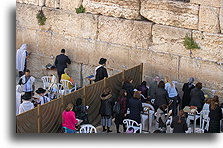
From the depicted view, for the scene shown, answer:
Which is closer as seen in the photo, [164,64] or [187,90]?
[187,90]

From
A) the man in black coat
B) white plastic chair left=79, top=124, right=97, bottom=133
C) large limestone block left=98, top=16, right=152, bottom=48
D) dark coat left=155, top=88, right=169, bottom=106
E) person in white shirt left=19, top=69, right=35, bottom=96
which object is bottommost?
white plastic chair left=79, top=124, right=97, bottom=133

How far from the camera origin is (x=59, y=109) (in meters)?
12.1

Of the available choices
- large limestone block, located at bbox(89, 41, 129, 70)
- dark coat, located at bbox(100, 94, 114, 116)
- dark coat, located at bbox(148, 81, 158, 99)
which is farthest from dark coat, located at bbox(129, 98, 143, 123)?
large limestone block, located at bbox(89, 41, 129, 70)

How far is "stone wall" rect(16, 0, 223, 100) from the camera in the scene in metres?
14.1

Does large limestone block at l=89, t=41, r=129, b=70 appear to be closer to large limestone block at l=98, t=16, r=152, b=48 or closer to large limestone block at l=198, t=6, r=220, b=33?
large limestone block at l=98, t=16, r=152, b=48

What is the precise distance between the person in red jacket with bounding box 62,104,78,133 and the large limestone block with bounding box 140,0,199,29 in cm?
410

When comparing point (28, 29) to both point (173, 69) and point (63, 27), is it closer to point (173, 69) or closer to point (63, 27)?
point (63, 27)

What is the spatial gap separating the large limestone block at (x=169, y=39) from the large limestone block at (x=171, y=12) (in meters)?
0.14

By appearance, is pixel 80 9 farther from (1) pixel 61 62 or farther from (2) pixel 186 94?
(2) pixel 186 94

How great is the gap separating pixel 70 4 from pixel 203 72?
4.40 m

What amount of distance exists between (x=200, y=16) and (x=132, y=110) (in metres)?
3.22

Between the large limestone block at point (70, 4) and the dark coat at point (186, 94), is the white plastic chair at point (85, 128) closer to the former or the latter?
the dark coat at point (186, 94)

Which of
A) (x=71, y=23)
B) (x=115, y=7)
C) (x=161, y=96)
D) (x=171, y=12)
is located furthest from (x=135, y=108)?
(x=71, y=23)

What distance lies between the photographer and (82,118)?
12266 millimetres
